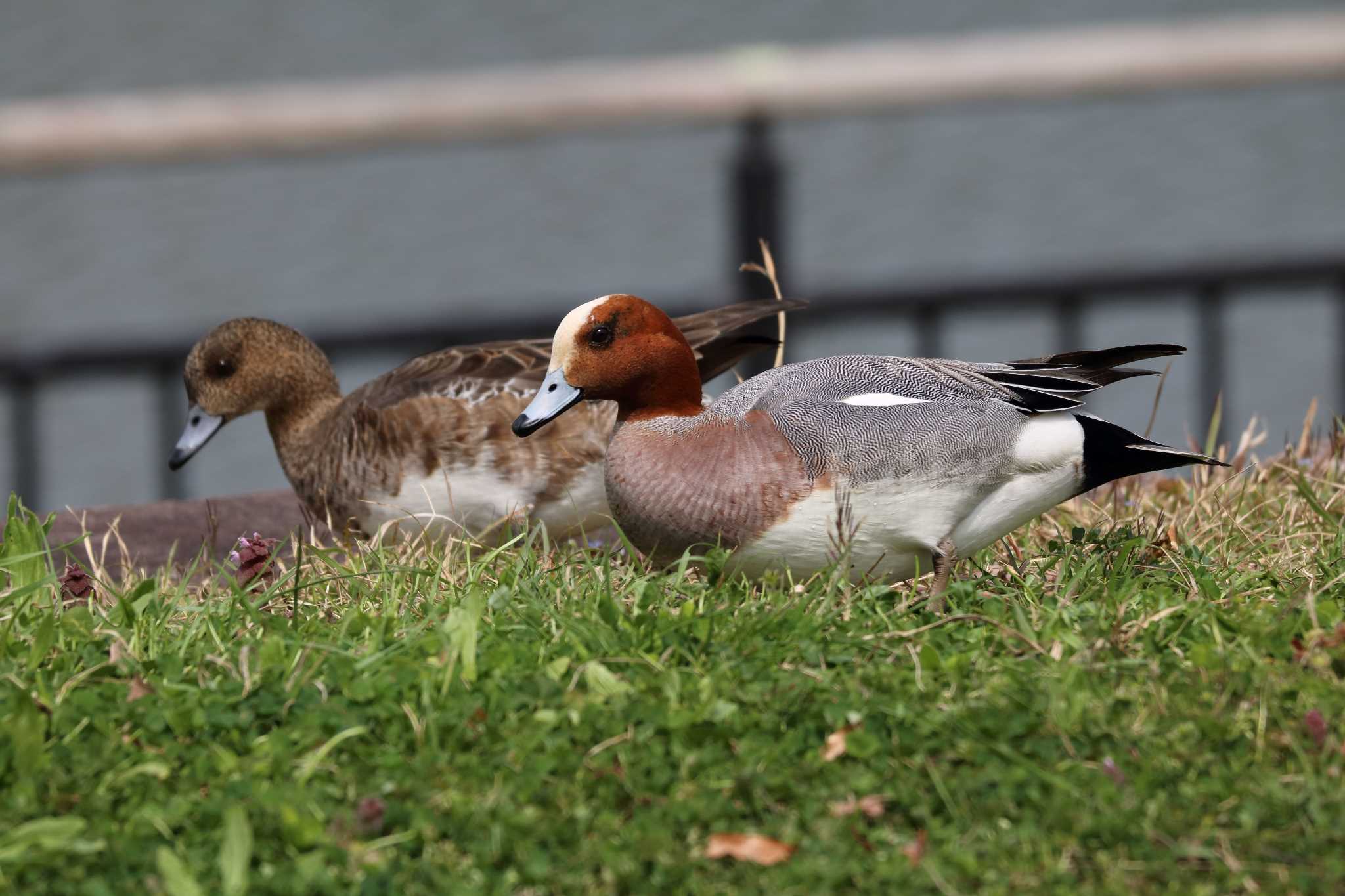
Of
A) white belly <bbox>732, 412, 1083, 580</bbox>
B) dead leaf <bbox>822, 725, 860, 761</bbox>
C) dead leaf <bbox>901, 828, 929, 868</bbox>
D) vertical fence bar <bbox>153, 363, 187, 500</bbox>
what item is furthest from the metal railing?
dead leaf <bbox>901, 828, 929, 868</bbox>

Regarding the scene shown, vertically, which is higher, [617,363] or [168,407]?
[617,363]

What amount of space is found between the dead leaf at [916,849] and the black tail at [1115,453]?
990mm

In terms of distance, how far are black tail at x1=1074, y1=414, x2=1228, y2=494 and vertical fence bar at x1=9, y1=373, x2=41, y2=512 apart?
381 centimetres

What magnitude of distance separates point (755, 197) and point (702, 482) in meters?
3.13

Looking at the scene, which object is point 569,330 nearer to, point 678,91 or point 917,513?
point 917,513

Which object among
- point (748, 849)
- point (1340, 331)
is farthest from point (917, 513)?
point (1340, 331)

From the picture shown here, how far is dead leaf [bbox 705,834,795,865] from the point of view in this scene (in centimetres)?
227

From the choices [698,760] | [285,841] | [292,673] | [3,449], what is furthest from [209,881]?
[3,449]

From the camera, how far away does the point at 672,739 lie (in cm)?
249

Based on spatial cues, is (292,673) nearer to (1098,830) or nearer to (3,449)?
(1098,830)

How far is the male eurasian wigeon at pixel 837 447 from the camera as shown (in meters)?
2.92

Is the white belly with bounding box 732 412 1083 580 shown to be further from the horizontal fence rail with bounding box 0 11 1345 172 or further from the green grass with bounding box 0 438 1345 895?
the horizontal fence rail with bounding box 0 11 1345 172

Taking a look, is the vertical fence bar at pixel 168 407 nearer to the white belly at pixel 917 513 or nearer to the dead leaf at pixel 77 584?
the dead leaf at pixel 77 584

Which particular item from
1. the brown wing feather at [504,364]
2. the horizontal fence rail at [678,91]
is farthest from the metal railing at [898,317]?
the brown wing feather at [504,364]
